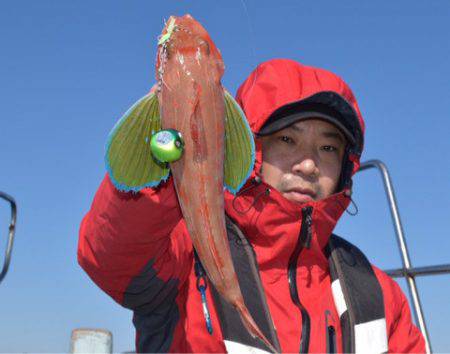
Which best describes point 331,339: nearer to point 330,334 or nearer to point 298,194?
point 330,334

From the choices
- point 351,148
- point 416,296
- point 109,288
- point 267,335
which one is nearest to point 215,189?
point 109,288

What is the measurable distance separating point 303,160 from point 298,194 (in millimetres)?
254

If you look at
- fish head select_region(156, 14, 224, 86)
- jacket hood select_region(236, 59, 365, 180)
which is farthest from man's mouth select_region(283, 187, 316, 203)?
fish head select_region(156, 14, 224, 86)

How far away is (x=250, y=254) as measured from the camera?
4.09 m

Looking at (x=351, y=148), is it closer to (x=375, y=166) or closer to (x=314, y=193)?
(x=314, y=193)

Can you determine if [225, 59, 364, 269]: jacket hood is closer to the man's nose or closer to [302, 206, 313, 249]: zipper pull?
[302, 206, 313, 249]: zipper pull

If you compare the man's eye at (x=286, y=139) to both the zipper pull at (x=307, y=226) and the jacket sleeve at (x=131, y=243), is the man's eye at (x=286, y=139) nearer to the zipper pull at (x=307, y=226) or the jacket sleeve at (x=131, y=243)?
the zipper pull at (x=307, y=226)

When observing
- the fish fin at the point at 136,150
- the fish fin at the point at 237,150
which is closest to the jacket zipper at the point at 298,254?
the fish fin at the point at 237,150

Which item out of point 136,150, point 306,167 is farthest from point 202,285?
point 136,150

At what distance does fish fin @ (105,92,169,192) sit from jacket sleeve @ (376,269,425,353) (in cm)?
241

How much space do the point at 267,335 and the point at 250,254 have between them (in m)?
0.60

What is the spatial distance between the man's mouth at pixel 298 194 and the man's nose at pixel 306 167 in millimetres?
120

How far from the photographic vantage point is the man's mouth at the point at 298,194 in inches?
166

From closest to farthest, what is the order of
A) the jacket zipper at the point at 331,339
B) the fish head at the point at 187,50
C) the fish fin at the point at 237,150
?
the fish head at the point at 187,50, the fish fin at the point at 237,150, the jacket zipper at the point at 331,339
